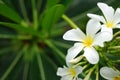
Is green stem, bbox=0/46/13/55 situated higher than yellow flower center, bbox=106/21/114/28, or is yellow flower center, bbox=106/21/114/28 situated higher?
yellow flower center, bbox=106/21/114/28

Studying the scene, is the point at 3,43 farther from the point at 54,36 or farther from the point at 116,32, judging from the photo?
the point at 116,32

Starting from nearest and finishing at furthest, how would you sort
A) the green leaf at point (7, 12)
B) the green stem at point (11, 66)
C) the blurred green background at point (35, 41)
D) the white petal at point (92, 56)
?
1. the white petal at point (92, 56)
2. the green leaf at point (7, 12)
3. the blurred green background at point (35, 41)
4. the green stem at point (11, 66)

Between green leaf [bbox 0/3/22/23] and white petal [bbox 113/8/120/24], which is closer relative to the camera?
white petal [bbox 113/8/120/24]

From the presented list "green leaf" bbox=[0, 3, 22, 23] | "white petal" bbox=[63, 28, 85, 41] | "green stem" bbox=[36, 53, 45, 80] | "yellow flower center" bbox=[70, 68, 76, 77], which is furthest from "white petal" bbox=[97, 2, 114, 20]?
"green stem" bbox=[36, 53, 45, 80]

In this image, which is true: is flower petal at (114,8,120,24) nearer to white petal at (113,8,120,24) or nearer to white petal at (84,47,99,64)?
white petal at (113,8,120,24)

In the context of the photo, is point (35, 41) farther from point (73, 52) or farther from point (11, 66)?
point (73, 52)

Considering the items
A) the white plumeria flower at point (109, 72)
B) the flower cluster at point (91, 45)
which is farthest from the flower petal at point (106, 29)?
the white plumeria flower at point (109, 72)

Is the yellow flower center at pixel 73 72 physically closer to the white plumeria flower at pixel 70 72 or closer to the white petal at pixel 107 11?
the white plumeria flower at pixel 70 72

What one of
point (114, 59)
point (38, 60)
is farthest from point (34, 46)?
point (114, 59)
